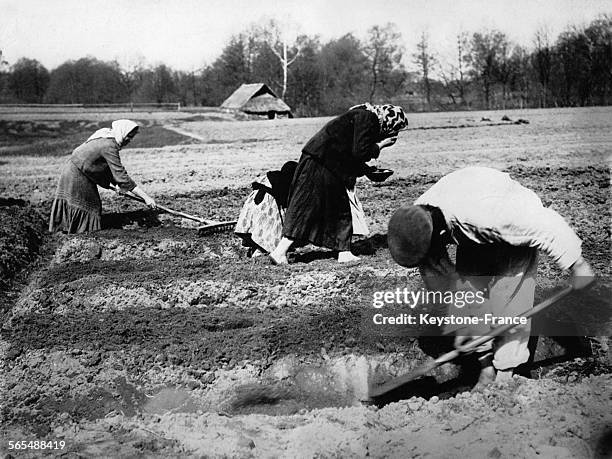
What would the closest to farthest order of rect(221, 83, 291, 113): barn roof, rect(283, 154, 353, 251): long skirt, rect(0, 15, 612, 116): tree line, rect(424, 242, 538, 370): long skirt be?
rect(424, 242, 538, 370): long skirt → rect(283, 154, 353, 251): long skirt → rect(0, 15, 612, 116): tree line → rect(221, 83, 291, 113): barn roof

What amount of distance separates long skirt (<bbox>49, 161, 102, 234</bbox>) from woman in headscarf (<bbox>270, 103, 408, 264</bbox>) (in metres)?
1.88

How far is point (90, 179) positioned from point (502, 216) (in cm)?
378

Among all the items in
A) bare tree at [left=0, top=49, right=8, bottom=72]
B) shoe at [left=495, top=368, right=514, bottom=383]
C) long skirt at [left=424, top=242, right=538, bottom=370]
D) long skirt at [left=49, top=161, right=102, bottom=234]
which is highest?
bare tree at [left=0, top=49, right=8, bottom=72]

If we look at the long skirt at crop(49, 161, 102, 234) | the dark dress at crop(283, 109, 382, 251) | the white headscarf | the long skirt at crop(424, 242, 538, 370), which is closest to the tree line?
the white headscarf

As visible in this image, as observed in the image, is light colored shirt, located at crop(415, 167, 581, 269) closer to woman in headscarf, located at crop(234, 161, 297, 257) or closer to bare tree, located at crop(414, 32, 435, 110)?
woman in headscarf, located at crop(234, 161, 297, 257)

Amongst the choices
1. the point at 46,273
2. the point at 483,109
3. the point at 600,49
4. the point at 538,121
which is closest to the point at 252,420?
the point at 46,273

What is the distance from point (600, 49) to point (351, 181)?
2622 millimetres

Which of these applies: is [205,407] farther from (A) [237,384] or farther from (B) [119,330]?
(B) [119,330]

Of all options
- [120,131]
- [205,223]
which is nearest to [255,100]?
[205,223]

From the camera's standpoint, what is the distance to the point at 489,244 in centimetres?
245

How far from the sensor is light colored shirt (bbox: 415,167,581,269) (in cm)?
218

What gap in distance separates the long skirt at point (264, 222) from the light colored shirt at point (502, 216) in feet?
6.61

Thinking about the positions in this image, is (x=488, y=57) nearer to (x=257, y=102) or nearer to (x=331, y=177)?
(x=331, y=177)

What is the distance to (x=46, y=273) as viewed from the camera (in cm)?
443
